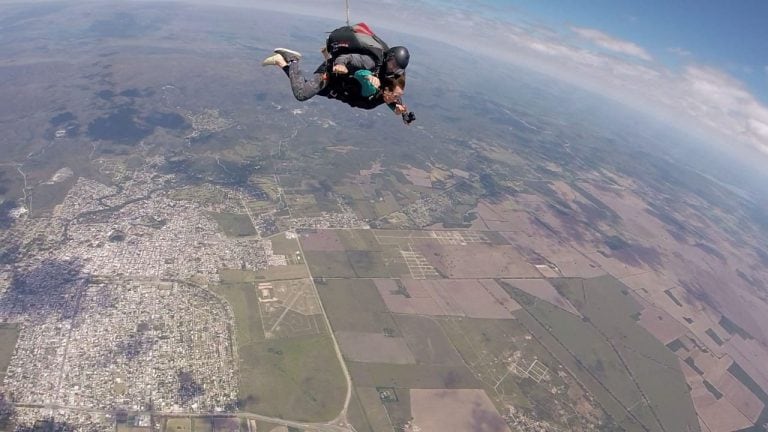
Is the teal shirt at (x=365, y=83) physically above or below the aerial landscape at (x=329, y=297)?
above

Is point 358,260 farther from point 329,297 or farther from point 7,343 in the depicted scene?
point 7,343

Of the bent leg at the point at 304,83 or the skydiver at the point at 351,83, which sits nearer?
the skydiver at the point at 351,83

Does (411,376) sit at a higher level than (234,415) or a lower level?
higher

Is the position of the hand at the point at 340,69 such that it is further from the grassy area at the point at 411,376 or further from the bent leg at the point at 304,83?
the grassy area at the point at 411,376

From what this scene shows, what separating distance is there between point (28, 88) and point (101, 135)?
225ft

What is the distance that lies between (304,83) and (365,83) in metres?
1.83

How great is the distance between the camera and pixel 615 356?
65.8m

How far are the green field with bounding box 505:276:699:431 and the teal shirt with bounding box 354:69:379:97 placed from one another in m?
63.7

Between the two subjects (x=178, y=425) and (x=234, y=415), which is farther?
(x=234, y=415)

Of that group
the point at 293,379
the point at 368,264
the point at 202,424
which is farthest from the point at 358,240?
the point at 202,424

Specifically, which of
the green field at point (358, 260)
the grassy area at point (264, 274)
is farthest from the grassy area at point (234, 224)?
the green field at point (358, 260)

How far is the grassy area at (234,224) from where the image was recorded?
255ft

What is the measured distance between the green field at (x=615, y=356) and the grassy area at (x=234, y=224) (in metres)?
55.4

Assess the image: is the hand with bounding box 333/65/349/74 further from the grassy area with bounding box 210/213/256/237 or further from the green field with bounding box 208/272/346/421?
the grassy area with bounding box 210/213/256/237
